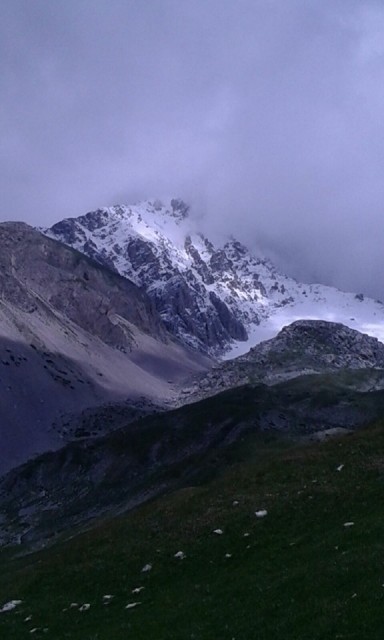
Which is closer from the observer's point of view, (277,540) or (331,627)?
(331,627)

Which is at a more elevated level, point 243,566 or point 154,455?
point 243,566

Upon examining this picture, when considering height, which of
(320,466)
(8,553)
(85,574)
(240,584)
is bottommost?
(8,553)

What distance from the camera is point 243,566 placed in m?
27.9

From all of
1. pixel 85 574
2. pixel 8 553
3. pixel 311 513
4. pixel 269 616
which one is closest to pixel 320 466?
pixel 311 513

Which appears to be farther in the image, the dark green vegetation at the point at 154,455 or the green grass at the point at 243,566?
the dark green vegetation at the point at 154,455

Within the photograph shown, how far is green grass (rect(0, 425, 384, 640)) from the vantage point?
21.1m

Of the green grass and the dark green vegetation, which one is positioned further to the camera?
the dark green vegetation

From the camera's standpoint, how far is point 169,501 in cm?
4416

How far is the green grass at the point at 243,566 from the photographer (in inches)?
832

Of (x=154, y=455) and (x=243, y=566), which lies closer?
(x=243, y=566)

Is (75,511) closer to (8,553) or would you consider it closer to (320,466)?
(8,553)

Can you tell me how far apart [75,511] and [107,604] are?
73162mm

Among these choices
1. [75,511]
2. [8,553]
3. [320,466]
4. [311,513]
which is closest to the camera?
Result: [311,513]

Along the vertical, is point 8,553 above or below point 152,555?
below
